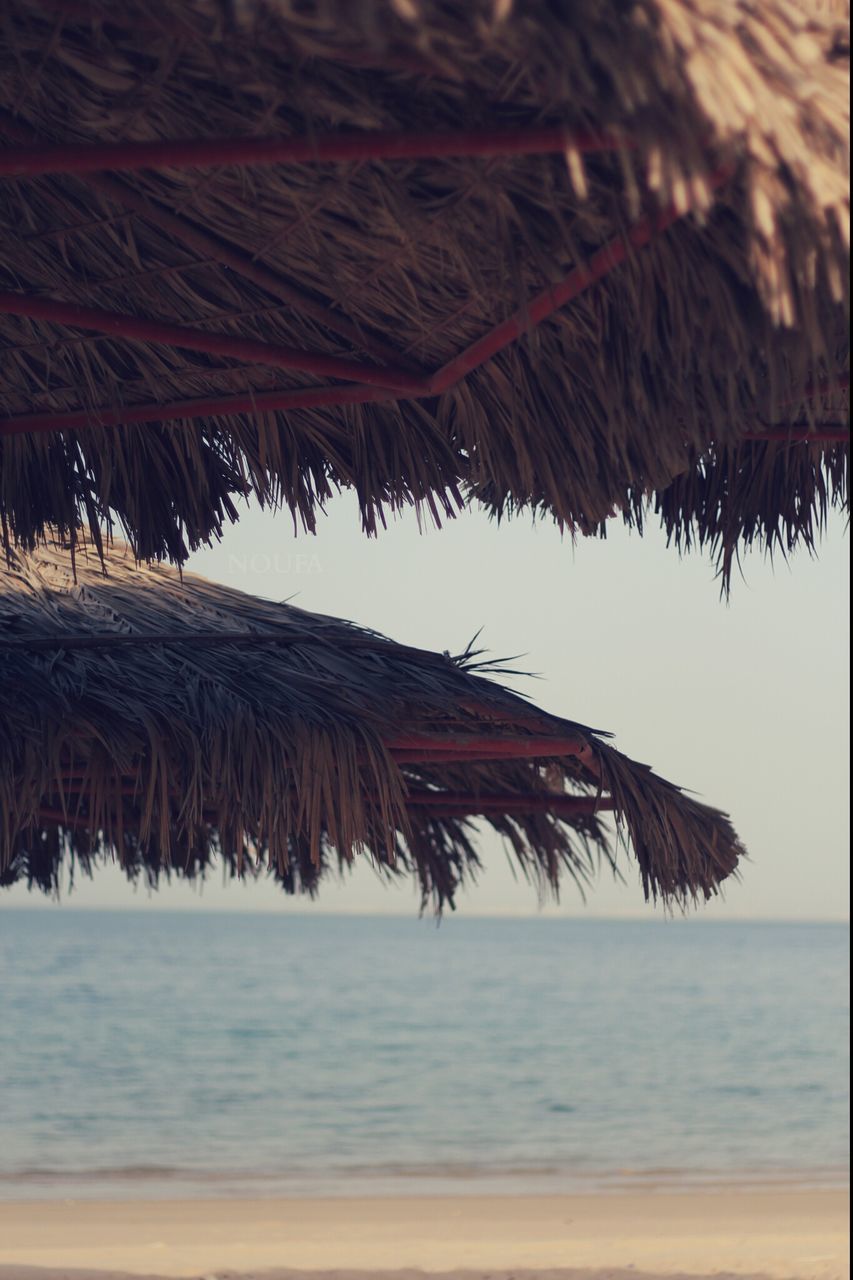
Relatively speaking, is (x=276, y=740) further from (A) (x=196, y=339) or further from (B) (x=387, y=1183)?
(B) (x=387, y=1183)

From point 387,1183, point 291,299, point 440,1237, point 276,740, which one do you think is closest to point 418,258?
point 291,299

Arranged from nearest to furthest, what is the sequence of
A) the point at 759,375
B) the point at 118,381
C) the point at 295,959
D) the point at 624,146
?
the point at 624,146 → the point at 759,375 → the point at 118,381 → the point at 295,959

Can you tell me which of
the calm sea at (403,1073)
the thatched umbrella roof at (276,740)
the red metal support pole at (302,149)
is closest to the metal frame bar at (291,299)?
the red metal support pole at (302,149)

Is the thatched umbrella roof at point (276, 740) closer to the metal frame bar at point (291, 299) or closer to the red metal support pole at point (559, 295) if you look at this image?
the metal frame bar at point (291, 299)

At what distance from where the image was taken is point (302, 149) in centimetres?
159

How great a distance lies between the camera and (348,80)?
1.59 metres

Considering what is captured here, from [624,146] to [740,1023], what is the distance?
25122mm

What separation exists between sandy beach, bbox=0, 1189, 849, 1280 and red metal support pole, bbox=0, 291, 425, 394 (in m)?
3.64

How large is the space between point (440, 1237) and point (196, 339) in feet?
17.1

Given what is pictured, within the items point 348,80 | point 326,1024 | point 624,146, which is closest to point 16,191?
point 348,80

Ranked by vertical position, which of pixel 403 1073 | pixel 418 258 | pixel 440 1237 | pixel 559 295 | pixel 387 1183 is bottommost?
pixel 403 1073

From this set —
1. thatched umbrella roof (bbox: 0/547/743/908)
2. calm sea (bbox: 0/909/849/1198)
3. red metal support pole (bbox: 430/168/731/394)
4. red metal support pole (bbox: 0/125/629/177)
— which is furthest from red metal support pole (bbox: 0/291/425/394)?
calm sea (bbox: 0/909/849/1198)

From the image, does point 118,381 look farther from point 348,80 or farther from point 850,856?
point 850,856

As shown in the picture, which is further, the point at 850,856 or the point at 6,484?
the point at 6,484
